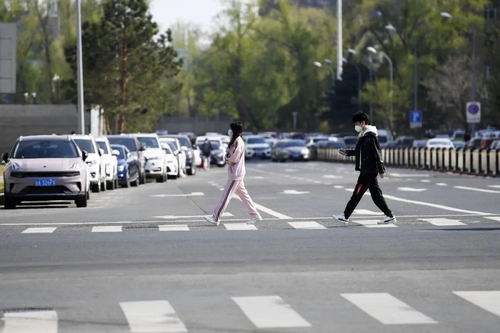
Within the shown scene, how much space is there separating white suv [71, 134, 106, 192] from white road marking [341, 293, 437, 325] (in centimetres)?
2689

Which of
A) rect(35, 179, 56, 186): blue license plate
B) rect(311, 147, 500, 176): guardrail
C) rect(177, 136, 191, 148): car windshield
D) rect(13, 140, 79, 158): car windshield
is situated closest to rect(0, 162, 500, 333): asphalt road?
rect(35, 179, 56, 186): blue license plate

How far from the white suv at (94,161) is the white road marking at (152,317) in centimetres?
2699

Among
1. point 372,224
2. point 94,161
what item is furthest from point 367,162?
point 94,161

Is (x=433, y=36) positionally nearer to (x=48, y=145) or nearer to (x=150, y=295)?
(x=48, y=145)

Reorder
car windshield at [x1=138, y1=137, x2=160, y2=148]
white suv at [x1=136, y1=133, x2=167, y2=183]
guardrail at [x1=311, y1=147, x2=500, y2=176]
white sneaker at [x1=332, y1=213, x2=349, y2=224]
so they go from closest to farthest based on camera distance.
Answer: white sneaker at [x1=332, y1=213, x2=349, y2=224], white suv at [x1=136, y1=133, x2=167, y2=183], car windshield at [x1=138, y1=137, x2=160, y2=148], guardrail at [x1=311, y1=147, x2=500, y2=176]

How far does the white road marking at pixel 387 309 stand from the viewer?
11.1 metres

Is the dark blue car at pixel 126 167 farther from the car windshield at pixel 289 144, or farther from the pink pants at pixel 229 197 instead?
the car windshield at pixel 289 144

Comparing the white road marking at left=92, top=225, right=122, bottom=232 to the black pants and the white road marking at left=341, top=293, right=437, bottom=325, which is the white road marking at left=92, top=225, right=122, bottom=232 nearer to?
the black pants

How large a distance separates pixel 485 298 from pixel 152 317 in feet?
9.72

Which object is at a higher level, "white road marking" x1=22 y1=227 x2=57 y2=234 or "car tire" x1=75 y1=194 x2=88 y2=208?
"white road marking" x1=22 y1=227 x2=57 y2=234

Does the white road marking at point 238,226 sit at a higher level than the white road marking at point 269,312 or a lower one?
lower

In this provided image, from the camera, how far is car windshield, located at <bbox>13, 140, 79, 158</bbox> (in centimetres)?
3170

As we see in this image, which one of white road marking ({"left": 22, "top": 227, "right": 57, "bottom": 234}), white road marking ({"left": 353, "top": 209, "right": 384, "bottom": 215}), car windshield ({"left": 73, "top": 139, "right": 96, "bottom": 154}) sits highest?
car windshield ({"left": 73, "top": 139, "right": 96, "bottom": 154})

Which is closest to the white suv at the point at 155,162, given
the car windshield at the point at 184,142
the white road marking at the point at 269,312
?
the car windshield at the point at 184,142
